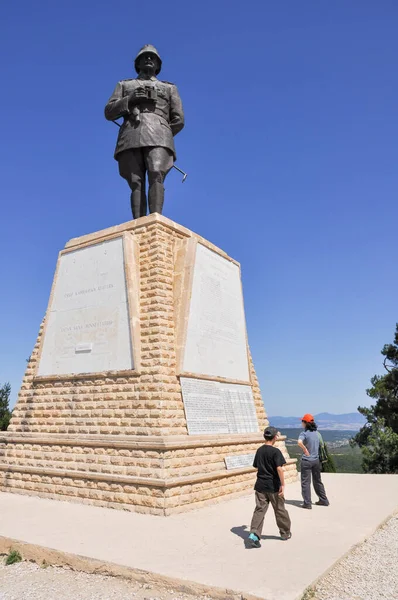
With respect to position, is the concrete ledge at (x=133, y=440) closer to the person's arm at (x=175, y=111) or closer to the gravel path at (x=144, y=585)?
the gravel path at (x=144, y=585)

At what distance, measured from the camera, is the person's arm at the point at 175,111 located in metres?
10.9

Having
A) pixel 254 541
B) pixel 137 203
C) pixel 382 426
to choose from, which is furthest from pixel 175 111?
pixel 382 426

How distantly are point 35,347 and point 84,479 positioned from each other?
3858mm

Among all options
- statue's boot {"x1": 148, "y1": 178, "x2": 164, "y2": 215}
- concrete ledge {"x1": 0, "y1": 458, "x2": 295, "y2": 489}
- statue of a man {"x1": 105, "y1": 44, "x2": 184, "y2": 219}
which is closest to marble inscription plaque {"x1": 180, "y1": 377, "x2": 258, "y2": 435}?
concrete ledge {"x1": 0, "y1": 458, "x2": 295, "y2": 489}

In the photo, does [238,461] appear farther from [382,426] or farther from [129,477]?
[382,426]

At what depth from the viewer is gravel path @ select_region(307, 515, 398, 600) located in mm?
3904

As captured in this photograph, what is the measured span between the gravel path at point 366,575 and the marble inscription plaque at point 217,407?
143 inches

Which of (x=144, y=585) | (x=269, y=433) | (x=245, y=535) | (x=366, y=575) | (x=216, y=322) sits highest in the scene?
(x=216, y=322)

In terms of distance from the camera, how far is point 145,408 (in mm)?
8000

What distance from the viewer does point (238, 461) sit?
8.62 meters

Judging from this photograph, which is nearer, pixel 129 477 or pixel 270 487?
pixel 270 487

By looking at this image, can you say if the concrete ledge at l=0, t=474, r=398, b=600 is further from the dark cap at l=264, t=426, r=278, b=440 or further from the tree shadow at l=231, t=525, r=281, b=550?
the dark cap at l=264, t=426, r=278, b=440

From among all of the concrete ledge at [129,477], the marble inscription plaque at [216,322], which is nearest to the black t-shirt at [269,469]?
the concrete ledge at [129,477]

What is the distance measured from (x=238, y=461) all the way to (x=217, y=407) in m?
1.13
